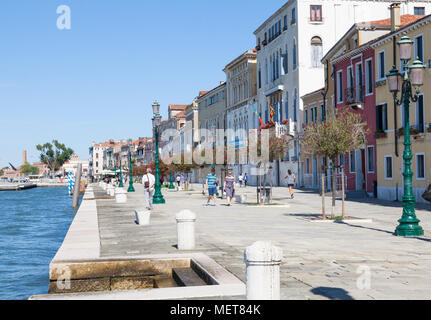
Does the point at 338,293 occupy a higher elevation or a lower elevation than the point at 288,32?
lower

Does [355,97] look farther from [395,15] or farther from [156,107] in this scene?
[156,107]

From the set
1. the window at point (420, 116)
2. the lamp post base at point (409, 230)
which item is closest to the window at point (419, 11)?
the window at point (420, 116)

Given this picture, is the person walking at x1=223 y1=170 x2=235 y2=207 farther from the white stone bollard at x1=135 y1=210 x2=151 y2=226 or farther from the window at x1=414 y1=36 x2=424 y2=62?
the window at x1=414 y1=36 x2=424 y2=62

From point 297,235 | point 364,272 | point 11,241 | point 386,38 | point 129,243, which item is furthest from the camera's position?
point 386,38

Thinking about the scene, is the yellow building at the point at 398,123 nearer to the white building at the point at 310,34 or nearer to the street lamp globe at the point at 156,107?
the street lamp globe at the point at 156,107

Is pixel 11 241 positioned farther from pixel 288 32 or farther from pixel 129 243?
pixel 288 32

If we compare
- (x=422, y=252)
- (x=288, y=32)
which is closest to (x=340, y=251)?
(x=422, y=252)

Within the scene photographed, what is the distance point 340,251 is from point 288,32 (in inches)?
1827

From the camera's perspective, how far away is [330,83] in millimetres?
44406

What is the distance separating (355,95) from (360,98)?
0.61 metres

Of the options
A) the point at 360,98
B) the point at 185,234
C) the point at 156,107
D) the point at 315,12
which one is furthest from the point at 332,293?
the point at 315,12

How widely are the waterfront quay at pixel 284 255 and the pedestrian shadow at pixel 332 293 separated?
0.01m
